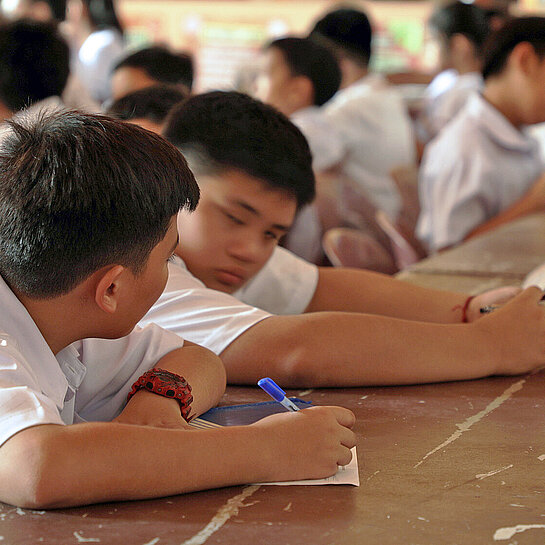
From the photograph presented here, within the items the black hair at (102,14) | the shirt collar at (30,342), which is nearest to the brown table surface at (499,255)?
the shirt collar at (30,342)

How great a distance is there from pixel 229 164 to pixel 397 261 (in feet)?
4.73

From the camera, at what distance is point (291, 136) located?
1.34 m

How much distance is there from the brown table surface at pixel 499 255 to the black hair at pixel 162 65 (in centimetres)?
111

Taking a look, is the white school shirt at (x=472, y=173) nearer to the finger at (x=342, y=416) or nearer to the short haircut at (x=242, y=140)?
the short haircut at (x=242, y=140)

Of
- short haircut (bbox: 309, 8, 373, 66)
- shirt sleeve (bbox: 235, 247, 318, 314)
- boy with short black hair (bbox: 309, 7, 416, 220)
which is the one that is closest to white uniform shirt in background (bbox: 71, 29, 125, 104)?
short haircut (bbox: 309, 8, 373, 66)

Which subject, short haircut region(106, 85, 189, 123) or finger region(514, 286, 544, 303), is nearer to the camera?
finger region(514, 286, 544, 303)

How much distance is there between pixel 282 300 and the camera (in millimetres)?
1445

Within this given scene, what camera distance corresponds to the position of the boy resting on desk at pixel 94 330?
68 centimetres

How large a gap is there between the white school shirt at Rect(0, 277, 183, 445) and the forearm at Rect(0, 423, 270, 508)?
0.09ft

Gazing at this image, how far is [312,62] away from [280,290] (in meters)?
2.17

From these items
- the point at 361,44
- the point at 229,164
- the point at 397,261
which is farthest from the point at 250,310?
the point at 361,44

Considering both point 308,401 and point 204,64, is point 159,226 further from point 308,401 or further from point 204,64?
point 204,64

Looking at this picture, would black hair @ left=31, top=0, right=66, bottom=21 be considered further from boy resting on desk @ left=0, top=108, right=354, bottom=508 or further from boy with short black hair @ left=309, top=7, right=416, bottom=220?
boy resting on desk @ left=0, top=108, right=354, bottom=508

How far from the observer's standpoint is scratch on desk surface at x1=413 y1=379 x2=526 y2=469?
863 millimetres
